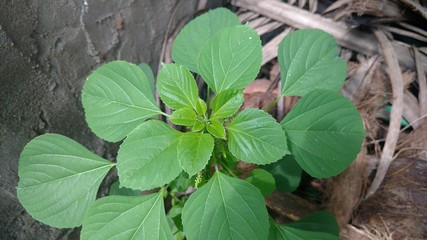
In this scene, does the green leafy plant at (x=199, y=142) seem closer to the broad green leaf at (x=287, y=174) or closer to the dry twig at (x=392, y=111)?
the broad green leaf at (x=287, y=174)

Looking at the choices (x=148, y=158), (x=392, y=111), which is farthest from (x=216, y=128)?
(x=392, y=111)

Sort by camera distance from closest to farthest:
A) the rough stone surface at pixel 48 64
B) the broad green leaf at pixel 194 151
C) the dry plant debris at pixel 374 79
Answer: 1. the broad green leaf at pixel 194 151
2. the rough stone surface at pixel 48 64
3. the dry plant debris at pixel 374 79

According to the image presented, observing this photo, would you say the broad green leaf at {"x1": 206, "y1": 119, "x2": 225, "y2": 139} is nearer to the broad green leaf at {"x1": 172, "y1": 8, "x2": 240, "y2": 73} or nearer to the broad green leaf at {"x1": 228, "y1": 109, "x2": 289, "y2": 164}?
the broad green leaf at {"x1": 228, "y1": 109, "x2": 289, "y2": 164}

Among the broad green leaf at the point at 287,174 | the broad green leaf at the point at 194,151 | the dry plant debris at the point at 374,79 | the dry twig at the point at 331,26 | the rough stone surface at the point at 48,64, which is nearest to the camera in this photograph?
the broad green leaf at the point at 194,151

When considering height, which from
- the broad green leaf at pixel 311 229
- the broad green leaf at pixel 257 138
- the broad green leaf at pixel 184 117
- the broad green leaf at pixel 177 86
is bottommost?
the broad green leaf at pixel 311 229

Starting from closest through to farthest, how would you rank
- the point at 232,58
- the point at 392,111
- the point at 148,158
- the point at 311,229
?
the point at 148,158
the point at 232,58
the point at 311,229
the point at 392,111

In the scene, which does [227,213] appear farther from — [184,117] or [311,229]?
[311,229]

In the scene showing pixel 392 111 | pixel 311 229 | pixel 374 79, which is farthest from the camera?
pixel 374 79

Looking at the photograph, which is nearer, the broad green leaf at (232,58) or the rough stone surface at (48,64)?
the broad green leaf at (232,58)

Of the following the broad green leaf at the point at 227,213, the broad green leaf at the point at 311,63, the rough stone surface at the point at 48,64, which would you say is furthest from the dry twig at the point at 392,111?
the rough stone surface at the point at 48,64
